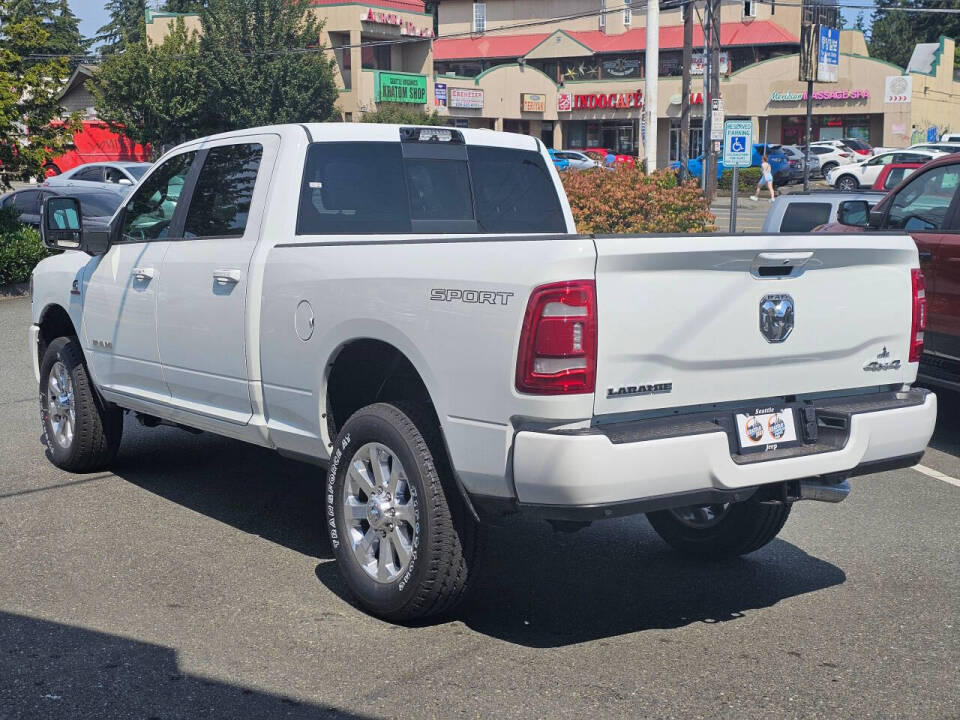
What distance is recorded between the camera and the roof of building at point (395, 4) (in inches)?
2452

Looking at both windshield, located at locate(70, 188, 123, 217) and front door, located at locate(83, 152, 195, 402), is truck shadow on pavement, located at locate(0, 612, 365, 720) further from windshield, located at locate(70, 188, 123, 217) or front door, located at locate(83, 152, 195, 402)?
windshield, located at locate(70, 188, 123, 217)

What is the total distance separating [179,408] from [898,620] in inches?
149

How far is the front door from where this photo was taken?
687 centimetres

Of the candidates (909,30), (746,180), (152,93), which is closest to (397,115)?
(152,93)

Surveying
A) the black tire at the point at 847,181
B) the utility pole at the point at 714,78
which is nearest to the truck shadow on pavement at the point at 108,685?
the utility pole at the point at 714,78

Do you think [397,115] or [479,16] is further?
[479,16]

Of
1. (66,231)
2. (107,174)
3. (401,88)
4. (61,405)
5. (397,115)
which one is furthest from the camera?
(401,88)

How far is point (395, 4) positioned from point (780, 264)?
61.8 meters

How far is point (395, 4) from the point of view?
6372 centimetres

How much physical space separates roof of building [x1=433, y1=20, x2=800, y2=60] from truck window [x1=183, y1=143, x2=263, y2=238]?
2406 inches

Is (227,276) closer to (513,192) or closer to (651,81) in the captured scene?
(513,192)

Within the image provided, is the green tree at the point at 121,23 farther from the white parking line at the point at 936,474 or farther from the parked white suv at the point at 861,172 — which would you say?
the white parking line at the point at 936,474

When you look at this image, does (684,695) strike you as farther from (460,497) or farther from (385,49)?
(385,49)

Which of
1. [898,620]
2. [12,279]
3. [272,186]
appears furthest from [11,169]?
[898,620]
